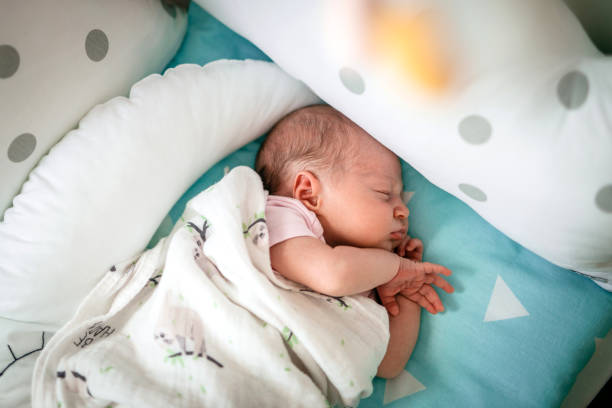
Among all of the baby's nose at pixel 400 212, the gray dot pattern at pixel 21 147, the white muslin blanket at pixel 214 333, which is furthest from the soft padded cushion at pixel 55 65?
the baby's nose at pixel 400 212

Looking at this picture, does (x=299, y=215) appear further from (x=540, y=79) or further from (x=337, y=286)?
(x=540, y=79)

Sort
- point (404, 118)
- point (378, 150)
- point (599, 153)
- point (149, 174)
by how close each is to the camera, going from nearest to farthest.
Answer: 1. point (599, 153)
2. point (404, 118)
3. point (149, 174)
4. point (378, 150)

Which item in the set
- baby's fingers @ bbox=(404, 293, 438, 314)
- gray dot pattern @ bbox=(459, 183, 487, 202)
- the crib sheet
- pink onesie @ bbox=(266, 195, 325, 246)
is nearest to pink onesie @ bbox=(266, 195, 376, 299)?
pink onesie @ bbox=(266, 195, 325, 246)

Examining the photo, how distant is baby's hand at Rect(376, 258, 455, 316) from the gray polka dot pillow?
0.19 m

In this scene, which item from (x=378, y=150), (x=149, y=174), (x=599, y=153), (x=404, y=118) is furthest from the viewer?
(x=378, y=150)

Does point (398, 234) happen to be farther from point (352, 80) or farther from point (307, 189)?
point (352, 80)

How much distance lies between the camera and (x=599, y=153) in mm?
572

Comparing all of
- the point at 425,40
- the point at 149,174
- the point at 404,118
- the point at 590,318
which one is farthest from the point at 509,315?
the point at 149,174

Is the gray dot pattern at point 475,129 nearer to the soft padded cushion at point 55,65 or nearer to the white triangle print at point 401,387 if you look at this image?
the white triangle print at point 401,387

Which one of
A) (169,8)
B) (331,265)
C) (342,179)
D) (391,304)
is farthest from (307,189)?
(169,8)

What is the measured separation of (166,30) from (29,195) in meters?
0.50

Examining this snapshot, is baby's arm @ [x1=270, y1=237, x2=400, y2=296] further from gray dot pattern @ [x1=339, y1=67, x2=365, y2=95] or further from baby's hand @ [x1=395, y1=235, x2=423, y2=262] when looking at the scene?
gray dot pattern @ [x1=339, y1=67, x2=365, y2=95]

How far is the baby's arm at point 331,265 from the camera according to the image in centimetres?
76

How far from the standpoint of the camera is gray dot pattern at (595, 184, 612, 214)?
1.90ft
